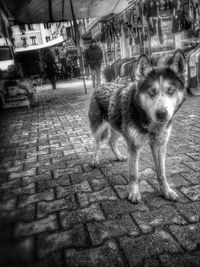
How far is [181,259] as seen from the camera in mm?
1916

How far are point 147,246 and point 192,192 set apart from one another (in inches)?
43.7

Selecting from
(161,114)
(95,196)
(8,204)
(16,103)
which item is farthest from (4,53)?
(161,114)

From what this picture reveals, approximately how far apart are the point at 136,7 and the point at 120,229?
9.56 meters

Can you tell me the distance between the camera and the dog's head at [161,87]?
229 centimetres

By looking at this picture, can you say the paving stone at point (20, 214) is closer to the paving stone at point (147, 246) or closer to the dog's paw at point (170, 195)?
the paving stone at point (147, 246)

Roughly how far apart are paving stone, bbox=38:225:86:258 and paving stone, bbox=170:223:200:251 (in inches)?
34.9

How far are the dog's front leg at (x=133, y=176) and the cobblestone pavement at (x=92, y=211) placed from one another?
0.10 meters

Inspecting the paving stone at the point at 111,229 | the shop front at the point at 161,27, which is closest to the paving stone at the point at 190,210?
the paving stone at the point at 111,229

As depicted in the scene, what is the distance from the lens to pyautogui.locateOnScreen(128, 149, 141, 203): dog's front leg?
2764mm

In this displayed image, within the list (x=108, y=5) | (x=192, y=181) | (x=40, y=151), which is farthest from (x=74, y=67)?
(x=192, y=181)

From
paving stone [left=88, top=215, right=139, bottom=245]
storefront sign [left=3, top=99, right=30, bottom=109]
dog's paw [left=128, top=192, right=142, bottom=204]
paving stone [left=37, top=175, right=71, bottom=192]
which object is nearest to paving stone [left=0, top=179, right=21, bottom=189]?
paving stone [left=37, top=175, right=71, bottom=192]

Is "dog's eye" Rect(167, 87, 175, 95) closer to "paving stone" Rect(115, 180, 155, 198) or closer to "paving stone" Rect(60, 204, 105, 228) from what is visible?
"paving stone" Rect(115, 180, 155, 198)

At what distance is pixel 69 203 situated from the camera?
2910 mm

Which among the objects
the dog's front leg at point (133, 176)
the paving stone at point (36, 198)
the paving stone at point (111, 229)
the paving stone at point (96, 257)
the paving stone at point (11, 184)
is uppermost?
the dog's front leg at point (133, 176)
